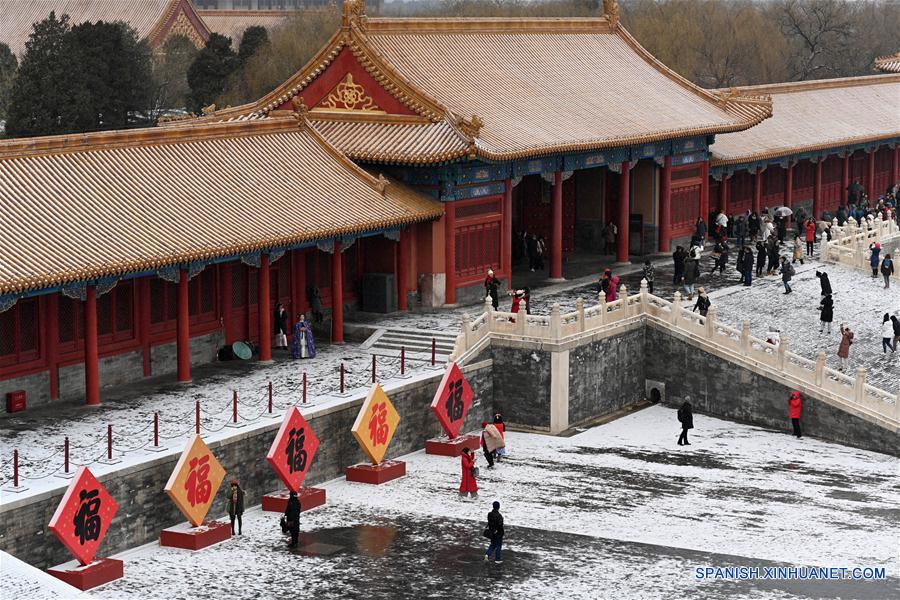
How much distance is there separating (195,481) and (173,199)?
9.90 metres

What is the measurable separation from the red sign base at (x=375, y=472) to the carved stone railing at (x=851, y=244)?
2412cm

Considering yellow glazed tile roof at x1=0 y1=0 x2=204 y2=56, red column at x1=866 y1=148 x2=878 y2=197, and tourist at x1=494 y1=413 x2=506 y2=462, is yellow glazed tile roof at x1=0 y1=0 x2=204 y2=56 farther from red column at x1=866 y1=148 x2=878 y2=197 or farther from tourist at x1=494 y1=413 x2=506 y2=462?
tourist at x1=494 y1=413 x2=506 y2=462

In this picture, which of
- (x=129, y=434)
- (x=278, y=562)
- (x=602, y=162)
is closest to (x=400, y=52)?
(x=602, y=162)

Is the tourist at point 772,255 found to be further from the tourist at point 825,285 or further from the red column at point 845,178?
the red column at point 845,178

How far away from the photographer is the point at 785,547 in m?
33.7

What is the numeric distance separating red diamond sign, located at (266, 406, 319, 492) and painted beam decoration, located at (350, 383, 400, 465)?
149cm

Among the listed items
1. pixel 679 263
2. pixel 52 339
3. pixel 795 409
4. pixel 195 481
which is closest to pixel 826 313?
pixel 679 263

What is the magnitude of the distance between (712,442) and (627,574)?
11602 mm

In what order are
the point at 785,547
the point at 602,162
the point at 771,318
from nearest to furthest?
the point at 785,547, the point at 771,318, the point at 602,162

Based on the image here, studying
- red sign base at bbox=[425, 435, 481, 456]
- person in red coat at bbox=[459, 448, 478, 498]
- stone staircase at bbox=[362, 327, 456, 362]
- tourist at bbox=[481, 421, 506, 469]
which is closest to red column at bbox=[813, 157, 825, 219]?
stone staircase at bbox=[362, 327, 456, 362]

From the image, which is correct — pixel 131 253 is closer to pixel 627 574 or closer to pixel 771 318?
pixel 627 574

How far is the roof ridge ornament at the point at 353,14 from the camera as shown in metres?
49.2

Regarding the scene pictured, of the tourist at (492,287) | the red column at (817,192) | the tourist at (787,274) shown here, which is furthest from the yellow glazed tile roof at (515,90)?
the red column at (817,192)

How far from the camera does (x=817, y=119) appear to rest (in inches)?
2795
